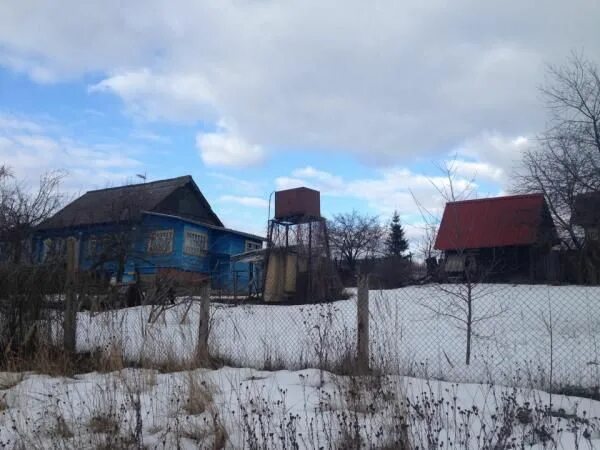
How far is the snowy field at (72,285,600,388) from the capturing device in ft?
18.1

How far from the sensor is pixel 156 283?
353 inches

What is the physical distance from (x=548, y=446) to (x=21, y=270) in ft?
21.2

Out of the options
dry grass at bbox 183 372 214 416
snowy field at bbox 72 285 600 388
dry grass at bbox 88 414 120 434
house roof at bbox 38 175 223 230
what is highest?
house roof at bbox 38 175 223 230

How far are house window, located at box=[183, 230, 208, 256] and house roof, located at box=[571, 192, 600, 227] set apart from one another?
709 inches

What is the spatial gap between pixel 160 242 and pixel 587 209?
57.5 feet

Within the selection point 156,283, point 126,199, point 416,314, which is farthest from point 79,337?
point 126,199

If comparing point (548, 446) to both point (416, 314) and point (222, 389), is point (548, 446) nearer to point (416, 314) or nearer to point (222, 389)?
point (222, 389)

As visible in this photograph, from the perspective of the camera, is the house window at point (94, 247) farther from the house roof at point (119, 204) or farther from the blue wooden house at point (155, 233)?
the house roof at point (119, 204)

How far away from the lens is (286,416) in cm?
412

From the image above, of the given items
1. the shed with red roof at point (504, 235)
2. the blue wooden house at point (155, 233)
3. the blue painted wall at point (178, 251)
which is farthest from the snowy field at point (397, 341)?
the blue painted wall at point (178, 251)

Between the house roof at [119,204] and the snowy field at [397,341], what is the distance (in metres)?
13.0

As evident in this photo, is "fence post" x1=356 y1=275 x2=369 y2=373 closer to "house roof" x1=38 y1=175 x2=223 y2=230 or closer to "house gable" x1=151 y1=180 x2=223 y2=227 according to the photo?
"house roof" x1=38 y1=175 x2=223 y2=230

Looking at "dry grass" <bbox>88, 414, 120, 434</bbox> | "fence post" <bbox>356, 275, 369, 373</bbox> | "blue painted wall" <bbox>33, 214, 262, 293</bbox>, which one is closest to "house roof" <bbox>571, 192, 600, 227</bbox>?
"fence post" <bbox>356, 275, 369, 373</bbox>

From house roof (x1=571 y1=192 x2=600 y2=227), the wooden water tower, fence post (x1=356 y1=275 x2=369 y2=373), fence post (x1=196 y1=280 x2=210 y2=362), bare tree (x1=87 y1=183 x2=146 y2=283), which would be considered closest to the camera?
fence post (x1=356 y1=275 x2=369 y2=373)
